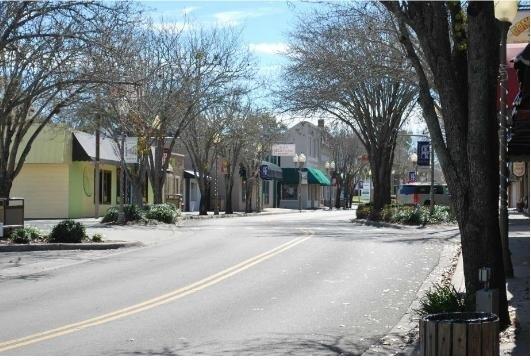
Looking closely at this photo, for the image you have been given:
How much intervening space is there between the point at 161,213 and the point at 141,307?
2211 centimetres

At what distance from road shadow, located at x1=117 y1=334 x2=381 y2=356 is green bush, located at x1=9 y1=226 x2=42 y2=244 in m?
13.6

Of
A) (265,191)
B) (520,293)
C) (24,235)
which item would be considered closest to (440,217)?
(24,235)

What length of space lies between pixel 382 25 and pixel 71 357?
18.4 metres

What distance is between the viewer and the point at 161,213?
33.2 m

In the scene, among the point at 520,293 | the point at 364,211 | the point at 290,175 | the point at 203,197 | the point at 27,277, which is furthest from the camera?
the point at 290,175

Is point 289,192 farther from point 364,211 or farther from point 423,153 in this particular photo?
point 423,153

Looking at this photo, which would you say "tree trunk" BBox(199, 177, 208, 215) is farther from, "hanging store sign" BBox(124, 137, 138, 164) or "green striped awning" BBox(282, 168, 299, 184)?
"green striped awning" BBox(282, 168, 299, 184)

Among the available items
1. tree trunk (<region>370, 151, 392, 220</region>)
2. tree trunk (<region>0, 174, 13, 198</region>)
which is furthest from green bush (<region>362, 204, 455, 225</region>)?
tree trunk (<region>0, 174, 13, 198</region>)

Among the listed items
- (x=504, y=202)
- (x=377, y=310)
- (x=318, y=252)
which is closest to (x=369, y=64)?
(x=318, y=252)

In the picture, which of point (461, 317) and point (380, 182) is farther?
point (380, 182)

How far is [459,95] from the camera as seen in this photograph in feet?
29.2

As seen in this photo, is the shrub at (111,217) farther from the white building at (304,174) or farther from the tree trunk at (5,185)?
the white building at (304,174)

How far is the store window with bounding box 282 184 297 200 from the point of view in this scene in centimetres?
8131

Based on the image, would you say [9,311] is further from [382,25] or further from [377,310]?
[382,25]
